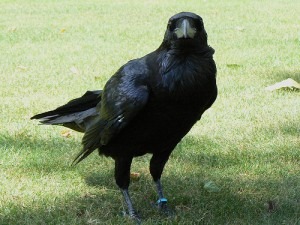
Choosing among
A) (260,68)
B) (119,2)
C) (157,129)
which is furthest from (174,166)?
(119,2)

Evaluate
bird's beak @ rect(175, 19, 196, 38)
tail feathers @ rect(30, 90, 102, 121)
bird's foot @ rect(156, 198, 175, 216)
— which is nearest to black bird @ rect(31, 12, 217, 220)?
bird's beak @ rect(175, 19, 196, 38)

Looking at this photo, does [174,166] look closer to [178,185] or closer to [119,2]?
[178,185]

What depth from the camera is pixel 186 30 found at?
340 centimetres

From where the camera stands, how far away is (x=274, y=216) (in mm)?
3975

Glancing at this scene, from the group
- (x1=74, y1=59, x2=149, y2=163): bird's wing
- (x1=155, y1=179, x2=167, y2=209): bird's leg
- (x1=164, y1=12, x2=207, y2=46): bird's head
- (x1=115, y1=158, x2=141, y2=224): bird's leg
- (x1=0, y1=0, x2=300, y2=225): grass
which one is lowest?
(x1=0, y1=0, x2=300, y2=225): grass

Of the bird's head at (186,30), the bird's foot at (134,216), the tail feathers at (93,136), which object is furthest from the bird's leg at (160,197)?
the bird's head at (186,30)

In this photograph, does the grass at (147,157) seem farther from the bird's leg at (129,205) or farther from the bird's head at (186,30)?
the bird's head at (186,30)

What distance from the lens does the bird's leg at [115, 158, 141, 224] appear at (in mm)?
3961

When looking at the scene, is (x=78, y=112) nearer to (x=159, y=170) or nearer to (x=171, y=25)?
(x=159, y=170)

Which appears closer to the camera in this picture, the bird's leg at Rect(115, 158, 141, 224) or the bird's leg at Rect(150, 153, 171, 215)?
the bird's leg at Rect(115, 158, 141, 224)

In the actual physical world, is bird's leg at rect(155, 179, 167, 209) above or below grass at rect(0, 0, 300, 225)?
above

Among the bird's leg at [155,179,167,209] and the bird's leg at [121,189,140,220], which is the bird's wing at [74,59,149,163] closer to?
the bird's leg at [121,189,140,220]

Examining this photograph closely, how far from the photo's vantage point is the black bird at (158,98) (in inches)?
139

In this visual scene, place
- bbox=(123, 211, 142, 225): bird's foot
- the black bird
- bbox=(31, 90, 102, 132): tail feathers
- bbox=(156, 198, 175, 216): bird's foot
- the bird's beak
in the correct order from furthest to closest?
bbox=(31, 90, 102, 132): tail feathers
bbox=(156, 198, 175, 216): bird's foot
bbox=(123, 211, 142, 225): bird's foot
the black bird
the bird's beak
